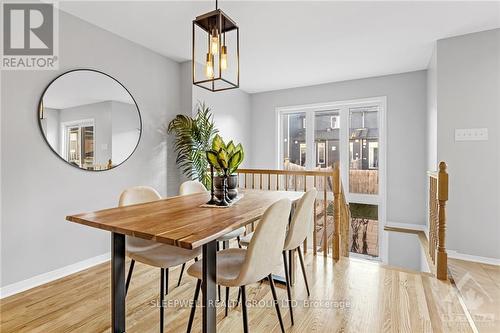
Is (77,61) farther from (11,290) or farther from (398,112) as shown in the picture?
(398,112)

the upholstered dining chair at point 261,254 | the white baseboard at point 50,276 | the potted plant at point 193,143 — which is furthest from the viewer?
the potted plant at point 193,143

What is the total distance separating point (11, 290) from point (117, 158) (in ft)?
4.76

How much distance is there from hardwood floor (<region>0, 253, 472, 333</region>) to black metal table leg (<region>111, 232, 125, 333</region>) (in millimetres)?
256

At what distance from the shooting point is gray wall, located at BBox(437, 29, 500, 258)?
9.43 ft

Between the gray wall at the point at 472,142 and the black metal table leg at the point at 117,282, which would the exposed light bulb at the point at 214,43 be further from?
the gray wall at the point at 472,142

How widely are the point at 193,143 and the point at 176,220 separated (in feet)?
7.46

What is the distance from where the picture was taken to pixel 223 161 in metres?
1.72

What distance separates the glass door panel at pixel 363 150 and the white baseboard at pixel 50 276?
13.3ft

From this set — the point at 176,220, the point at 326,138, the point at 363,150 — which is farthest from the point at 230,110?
the point at 176,220

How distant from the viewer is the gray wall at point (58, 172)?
2.18m

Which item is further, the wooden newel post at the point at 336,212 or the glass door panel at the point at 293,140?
the glass door panel at the point at 293,140

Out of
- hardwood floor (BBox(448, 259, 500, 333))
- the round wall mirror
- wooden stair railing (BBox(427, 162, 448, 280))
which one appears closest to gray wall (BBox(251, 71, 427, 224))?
hardwood floor (BBox(448, 259, 500, 333))

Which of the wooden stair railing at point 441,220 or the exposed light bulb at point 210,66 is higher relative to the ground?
the exposed light bulb at point 210,66

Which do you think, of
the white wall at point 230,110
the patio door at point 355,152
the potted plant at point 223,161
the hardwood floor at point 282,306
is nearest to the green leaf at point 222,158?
the potted plant at point 223,161
